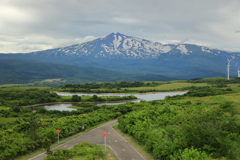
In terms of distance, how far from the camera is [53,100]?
374 ft

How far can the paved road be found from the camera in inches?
1195

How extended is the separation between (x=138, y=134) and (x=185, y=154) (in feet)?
41.7

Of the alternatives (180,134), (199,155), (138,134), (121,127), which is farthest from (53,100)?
(199,155)

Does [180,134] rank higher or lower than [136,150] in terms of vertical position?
higher

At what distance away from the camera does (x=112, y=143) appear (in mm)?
36094

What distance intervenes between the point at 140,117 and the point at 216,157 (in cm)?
2358

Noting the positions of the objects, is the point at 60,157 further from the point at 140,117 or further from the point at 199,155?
the point at 140,117

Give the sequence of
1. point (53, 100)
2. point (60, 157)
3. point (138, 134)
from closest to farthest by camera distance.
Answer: point (60, 157) < point (138, 134) < point (53, 100)

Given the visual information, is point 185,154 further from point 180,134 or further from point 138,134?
point 138,134

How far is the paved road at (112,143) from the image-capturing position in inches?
1195

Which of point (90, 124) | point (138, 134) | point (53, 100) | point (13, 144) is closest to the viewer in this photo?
point (13, 144)

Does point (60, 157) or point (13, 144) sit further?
point (13, 144)

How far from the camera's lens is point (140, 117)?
49.3 meters

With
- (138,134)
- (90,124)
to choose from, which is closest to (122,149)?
(138,134)
